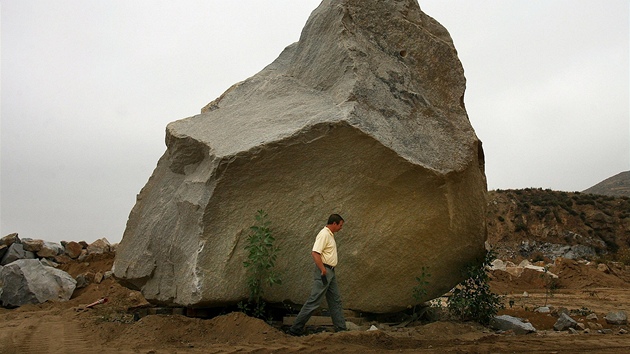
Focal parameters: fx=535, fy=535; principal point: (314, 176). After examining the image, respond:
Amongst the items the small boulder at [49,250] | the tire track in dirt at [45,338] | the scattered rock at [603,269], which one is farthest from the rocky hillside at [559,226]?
the tire track in dirt at [45,338]

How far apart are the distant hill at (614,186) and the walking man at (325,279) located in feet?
164

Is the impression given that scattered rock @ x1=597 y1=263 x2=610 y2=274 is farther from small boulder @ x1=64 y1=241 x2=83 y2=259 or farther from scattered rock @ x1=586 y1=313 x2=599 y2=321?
small boulder @ x1=64 y1=241 x2=83 y2=259

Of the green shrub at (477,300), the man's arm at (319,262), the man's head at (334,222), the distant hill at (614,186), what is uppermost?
the distant hill at (614,186)

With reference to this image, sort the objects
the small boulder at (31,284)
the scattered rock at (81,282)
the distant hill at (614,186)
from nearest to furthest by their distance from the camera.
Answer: the small boulder at (31,284) → the scattered rock at (81,282) → the distant hill at (614,186)

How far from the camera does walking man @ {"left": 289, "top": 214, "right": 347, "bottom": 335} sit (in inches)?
203

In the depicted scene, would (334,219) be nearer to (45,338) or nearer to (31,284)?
→ (45,338)

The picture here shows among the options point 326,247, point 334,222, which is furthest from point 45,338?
point 334,222

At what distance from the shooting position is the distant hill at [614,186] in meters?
49.3

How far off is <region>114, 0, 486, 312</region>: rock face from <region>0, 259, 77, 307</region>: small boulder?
4417 mm

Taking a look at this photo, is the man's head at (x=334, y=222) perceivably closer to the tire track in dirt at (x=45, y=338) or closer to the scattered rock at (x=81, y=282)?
the tire track in dirt at (x=45, y=338)

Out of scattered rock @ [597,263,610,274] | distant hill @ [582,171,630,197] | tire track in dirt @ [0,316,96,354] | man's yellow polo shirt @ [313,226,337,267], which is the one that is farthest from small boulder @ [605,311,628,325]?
distant hill @ [582,171,630,197]

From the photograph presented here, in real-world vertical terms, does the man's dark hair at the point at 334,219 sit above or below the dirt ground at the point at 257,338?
above

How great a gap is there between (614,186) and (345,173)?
5504 cm

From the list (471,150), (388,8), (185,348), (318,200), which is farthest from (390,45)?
(185,348)
